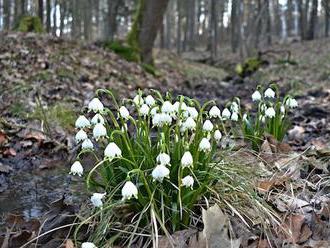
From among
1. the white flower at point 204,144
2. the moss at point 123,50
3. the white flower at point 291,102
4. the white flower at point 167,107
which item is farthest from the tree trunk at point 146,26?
the white flower at point 204,144

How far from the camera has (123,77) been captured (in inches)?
390

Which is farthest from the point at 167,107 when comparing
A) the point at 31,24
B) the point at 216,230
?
the point at 31,24

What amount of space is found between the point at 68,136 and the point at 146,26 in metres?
8.25

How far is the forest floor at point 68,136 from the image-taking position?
8.77ft

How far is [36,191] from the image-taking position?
3.85 metres

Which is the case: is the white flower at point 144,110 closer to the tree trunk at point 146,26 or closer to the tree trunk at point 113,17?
the tree trunk at point 146,26

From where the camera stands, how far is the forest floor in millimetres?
2674

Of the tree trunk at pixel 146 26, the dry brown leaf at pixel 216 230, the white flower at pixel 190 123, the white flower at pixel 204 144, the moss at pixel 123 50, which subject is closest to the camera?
the dry brown leaf at pixel 216 230

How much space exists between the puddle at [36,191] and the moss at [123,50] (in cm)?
840

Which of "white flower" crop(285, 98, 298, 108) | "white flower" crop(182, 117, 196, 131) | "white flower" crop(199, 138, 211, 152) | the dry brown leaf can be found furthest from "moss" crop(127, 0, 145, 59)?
the dry brown leaf

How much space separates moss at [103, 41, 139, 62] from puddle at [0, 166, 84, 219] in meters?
8.40

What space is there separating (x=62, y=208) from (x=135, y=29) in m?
11.0

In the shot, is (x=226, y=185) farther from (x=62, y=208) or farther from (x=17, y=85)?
(x=17, y=85)

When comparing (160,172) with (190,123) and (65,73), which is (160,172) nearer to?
(190,123)
